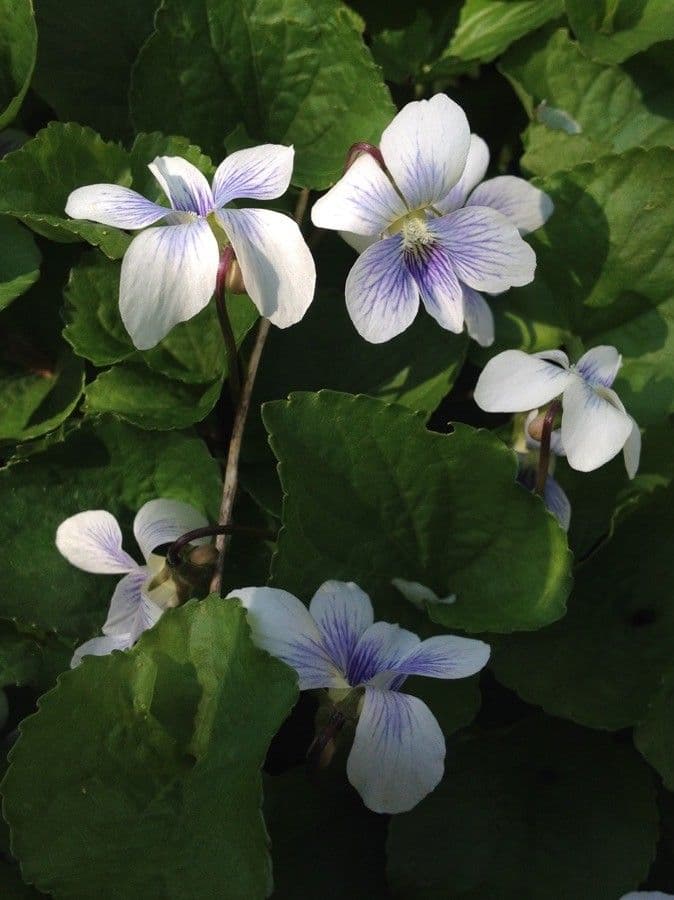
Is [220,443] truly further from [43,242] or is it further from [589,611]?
[589,611]

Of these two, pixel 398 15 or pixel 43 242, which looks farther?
pixel 398 15

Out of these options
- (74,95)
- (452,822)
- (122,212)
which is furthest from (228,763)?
(74,95)

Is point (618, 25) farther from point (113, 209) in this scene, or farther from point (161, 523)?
point (161, 523)

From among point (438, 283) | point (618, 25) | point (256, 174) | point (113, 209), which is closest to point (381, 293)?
point (438, 283)

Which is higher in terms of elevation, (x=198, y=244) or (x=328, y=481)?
(x=198, y=244)

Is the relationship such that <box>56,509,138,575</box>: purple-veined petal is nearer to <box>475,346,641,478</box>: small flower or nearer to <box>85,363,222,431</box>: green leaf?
<box>85,363,222,431</box>: green leaf

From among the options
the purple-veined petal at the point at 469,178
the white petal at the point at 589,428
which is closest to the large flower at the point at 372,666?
the white petal at the point at 589,428
